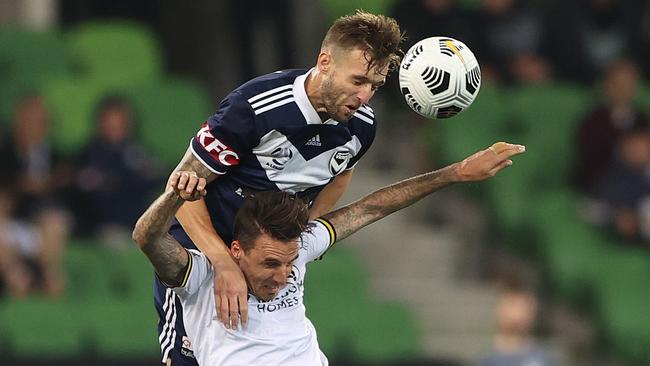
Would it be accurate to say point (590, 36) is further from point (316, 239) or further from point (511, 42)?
point (316, 239)

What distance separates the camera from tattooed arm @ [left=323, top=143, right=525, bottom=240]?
207 inches

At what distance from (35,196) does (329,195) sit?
374 cm

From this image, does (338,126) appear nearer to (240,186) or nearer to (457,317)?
(240,186)

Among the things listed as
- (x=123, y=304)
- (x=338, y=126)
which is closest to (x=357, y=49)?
(x=338, y=126)

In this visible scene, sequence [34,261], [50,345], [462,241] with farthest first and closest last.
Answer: [462,241]
[34,261]
[50,345]

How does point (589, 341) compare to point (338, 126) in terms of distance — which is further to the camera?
point (589, 341)

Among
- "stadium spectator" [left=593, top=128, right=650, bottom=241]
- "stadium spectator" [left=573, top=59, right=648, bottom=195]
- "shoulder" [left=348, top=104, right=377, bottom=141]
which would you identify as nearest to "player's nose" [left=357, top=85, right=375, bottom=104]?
"shoulder" [left=348, top=104, right=377, bottom=141]

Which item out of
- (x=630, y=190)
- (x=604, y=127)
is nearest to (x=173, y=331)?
(x=630, y=190)

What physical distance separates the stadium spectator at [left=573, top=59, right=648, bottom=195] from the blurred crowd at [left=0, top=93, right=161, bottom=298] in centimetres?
290

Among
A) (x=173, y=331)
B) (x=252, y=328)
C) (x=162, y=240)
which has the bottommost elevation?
(x=173, y=331)

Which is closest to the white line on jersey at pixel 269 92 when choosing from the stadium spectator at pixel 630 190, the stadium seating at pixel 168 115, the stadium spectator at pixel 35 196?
the stadium spectator at pixel 35 196

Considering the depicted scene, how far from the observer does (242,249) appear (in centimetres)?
519

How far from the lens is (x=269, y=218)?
5.12m

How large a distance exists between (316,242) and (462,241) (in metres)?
5.16
